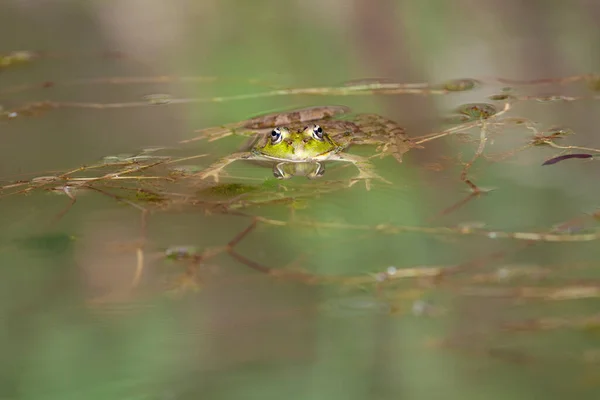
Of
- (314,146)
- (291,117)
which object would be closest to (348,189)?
(314,146)

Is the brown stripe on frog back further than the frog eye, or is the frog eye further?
the brown stripe on frog back

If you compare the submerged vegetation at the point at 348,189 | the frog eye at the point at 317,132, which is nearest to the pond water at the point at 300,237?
the submerged vegetation at the point at 348,189

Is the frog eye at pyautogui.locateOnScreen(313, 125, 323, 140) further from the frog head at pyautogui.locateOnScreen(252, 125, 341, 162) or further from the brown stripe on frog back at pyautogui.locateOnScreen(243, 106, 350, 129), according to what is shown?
the brown stripe on frog back at pyautogui.locateOnScreen(243, 106, 350, 129)

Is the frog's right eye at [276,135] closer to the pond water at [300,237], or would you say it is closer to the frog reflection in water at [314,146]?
the frog reflection in water at [314,146]

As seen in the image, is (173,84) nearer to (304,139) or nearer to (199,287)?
(304,139)

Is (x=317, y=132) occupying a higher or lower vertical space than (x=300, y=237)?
higher

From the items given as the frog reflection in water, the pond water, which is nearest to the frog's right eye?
the frog reflection in water

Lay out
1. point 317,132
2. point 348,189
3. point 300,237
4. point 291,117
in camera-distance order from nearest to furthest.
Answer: point 300,237, point 348,189, point 317,132, point 291,117

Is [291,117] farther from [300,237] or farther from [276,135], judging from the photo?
[300,237]
